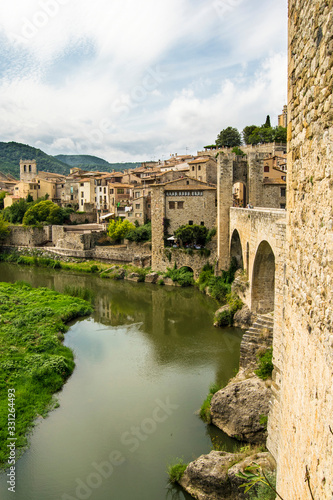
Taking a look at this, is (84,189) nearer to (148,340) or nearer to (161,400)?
(148,340)

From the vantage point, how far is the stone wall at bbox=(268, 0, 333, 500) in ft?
7.86

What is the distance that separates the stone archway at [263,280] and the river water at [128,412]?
59.6 inches

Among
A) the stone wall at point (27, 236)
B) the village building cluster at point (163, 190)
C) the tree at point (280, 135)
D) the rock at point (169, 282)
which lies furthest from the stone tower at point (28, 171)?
the rock at point (169, 282)

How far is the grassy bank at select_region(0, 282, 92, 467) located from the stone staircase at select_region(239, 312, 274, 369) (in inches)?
220

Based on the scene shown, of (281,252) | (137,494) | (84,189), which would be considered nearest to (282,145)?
(84,189)

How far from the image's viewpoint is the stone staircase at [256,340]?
1050 cm

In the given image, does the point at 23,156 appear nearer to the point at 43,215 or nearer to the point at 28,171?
the point at 28,171

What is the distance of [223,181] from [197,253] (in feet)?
16.5

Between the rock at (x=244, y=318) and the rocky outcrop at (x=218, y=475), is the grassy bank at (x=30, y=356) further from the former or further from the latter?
the rock at (x=244, y=318)

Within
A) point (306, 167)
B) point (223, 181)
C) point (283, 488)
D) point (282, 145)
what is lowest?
point (283, 488)

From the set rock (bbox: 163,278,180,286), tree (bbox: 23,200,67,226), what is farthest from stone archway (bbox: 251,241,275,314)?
tree (bbox: 23,200,67,226)

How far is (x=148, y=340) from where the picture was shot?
16094 mm

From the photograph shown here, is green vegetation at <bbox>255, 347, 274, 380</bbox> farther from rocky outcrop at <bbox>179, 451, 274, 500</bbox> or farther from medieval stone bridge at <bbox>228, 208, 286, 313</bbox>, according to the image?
medieval stone bridge at <bbox>228, 208, 286, 313</bbox>

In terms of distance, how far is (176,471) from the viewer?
314 inches
